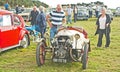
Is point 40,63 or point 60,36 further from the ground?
point 60,36

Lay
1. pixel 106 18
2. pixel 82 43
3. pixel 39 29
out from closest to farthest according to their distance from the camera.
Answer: pixel 82 43, pixel 106 18, pixel 39 29

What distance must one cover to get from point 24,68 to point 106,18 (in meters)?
4.98

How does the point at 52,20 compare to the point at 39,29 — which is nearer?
the point at 52,20

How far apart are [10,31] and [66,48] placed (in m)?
2.99

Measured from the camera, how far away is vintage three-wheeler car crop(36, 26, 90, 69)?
938 cm

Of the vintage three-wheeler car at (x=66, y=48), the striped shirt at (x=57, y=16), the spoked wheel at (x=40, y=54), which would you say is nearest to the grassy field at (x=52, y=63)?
the spoked wheel at (x=40, y=54)

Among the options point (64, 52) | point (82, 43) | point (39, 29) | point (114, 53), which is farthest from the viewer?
point (39, 29)

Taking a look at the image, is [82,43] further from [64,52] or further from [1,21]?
[1,21]

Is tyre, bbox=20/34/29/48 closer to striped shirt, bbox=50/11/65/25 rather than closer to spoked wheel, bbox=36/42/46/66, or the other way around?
striped shirt, bbox=50/11/65/25

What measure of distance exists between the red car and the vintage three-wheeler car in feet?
5.76

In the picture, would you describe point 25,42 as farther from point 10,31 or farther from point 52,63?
point 52,63

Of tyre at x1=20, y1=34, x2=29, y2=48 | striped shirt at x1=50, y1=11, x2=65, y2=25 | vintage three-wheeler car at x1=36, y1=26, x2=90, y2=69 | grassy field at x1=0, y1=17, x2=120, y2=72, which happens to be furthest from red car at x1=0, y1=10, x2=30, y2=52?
vintage three-wheeler car at x1=36, y1=26, x2=90, y2=69

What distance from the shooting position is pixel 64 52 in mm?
9383

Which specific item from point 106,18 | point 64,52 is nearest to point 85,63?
point 64,52
